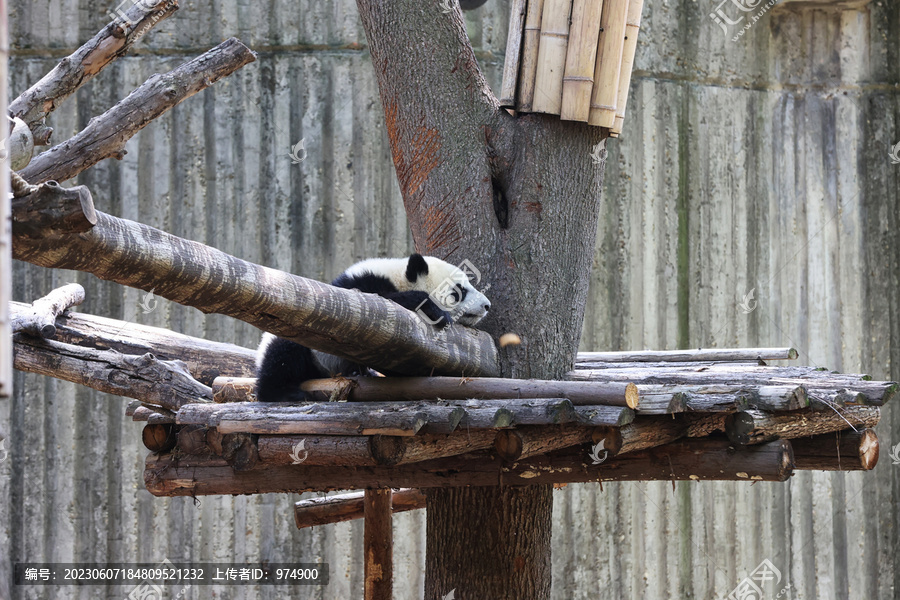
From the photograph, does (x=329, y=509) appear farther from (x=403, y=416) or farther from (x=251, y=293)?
(x=251, y=293)

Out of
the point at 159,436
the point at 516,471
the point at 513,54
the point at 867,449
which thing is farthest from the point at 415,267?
the point at 867,449

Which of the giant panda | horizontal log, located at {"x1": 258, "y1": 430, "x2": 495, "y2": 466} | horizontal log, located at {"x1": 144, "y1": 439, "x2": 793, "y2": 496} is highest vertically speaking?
the giant panda

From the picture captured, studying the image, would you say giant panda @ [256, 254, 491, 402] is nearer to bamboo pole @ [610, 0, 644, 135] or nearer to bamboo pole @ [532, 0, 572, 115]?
bamboo pole @ [532, 0, 572, 115]

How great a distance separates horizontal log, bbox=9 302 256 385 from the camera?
447 cm

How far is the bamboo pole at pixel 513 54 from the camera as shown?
409 centimetres

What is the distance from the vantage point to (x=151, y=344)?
15.3ft

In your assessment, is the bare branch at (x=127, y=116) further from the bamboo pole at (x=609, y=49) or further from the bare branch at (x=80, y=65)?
the bamboo pole at (x=609, y=49)

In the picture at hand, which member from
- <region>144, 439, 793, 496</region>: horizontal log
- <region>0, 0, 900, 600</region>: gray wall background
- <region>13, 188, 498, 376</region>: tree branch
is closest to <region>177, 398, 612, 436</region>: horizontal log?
<region>13, 188, 498, 376</region>: tree branch

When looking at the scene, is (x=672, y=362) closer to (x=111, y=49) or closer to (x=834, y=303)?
(x=111, y=49)

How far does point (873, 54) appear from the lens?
838 cm

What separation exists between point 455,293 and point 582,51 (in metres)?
1.29

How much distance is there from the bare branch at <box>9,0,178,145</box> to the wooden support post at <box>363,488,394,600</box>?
2.50 m
